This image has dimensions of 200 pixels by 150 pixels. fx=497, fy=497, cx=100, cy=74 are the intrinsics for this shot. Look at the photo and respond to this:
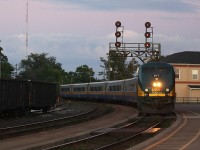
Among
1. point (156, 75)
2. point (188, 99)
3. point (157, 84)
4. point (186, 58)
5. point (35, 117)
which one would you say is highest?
point (186, 58)

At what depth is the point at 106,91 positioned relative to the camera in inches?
2322

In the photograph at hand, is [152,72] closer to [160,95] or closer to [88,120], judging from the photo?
[160,95]

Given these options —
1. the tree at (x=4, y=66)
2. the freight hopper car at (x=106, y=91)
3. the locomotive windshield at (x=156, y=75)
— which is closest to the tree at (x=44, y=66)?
the tree at (x=4, y=66)

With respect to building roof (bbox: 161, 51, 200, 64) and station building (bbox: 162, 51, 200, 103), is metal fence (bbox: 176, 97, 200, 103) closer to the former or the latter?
station building (bbox: 162, 51, 200, 103)

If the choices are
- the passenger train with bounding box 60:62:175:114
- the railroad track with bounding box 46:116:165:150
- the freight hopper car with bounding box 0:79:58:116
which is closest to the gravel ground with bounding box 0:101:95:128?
the freight hopper car with bounding box 0:79:58:116

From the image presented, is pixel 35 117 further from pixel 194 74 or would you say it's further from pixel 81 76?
pixel 81 76

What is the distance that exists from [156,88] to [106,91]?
93.4ft

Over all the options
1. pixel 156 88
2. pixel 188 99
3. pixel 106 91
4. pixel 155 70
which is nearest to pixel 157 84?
pixel 156 88

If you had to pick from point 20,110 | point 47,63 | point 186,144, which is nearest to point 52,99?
point 20,110

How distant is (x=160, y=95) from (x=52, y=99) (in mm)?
12022

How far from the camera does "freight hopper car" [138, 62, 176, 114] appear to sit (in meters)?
30.2

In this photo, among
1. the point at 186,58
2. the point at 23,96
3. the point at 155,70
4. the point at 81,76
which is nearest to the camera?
the point at 155,70

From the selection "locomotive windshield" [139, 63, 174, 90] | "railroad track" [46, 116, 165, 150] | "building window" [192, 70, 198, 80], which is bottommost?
"railroad track" [46, 116, 165, 150]

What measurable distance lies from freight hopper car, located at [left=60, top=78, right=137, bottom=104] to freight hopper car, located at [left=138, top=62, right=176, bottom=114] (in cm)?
537
